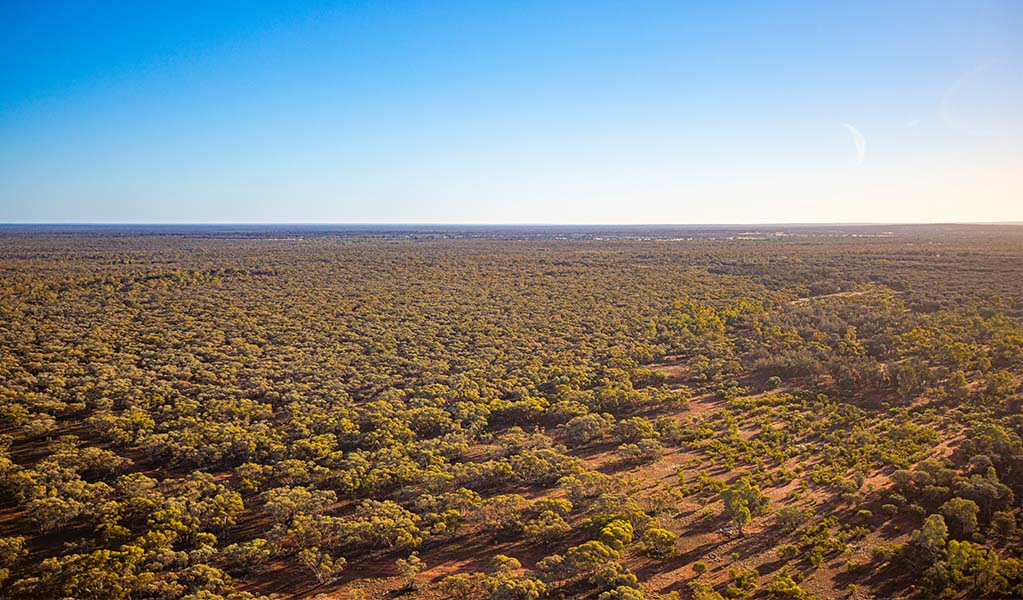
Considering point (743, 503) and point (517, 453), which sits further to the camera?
point (517, 453)

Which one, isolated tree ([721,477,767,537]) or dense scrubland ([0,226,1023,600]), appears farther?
isolated tree ([721,477,767,537])

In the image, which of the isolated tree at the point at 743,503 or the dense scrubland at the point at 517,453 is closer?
the dense scrubland at the point at 517,453

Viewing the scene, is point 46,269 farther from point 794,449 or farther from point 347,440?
point 794,449

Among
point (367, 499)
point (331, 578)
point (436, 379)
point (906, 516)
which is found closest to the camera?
point (331, 578)

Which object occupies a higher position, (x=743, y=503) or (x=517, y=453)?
(x=743, y=503)

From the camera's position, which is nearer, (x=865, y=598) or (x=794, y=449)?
(x=865, y=598)

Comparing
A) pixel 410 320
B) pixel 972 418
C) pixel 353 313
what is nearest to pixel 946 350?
pixel 972 418

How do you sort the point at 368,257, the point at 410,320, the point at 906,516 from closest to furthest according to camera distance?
the point at 906,516 < the point at 410,320 < the point at 368,257

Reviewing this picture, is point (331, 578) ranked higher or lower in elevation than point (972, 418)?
lower
